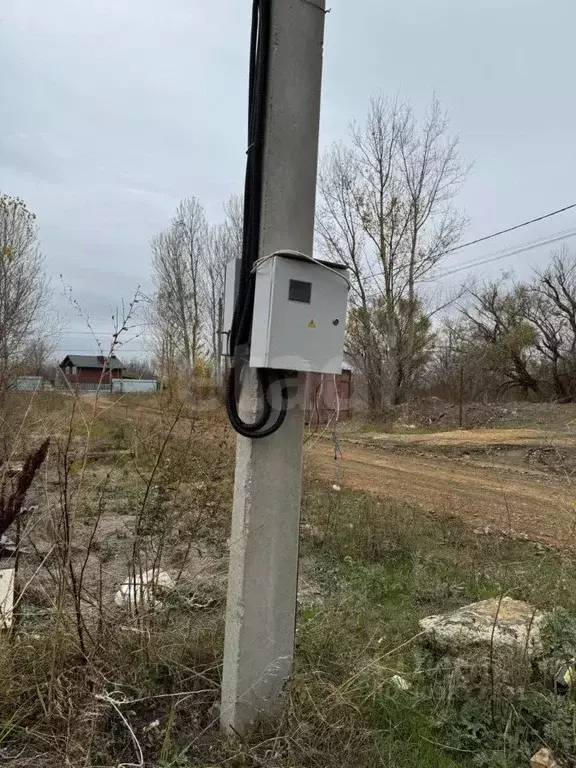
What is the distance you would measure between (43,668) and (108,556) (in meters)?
Answer: 2.56

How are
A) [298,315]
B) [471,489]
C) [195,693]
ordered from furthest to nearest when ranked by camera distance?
[471,489] → [195,693] → [298,315]

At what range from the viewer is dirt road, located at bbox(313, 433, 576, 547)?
19.6 feet

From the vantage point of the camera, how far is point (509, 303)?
28.4m

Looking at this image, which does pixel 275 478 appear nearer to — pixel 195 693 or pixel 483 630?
pixel 195 693

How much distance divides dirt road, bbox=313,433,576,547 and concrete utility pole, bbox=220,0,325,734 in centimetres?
312

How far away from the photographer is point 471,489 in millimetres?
8031

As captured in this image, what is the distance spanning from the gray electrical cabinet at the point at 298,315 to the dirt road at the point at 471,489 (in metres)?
3.23

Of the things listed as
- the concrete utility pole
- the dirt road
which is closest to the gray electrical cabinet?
the concrete utility pole

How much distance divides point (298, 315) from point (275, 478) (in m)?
0.58

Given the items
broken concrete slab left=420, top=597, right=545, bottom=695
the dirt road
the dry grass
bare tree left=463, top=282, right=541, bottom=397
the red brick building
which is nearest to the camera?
the dry grass

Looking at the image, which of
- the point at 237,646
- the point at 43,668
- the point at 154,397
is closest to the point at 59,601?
the point at 43,668

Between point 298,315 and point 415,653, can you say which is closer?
point 298,315

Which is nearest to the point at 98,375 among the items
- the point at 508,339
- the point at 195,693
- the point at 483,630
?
the point at 195,693

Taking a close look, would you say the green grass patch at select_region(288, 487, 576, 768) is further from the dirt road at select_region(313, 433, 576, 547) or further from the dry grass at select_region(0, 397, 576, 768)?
the dirt road at select_region(313, 433, 576, 547)
